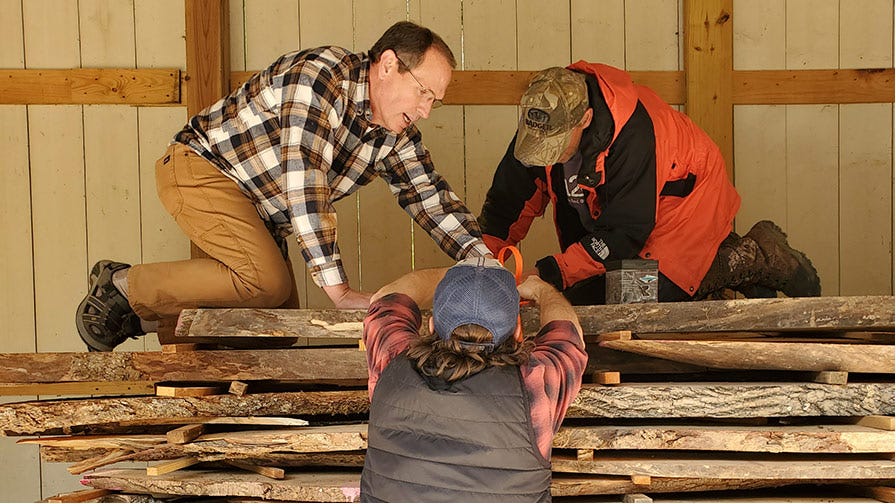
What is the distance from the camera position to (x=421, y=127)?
18.0ft

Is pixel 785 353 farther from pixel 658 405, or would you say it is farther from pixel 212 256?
pixel 212 256

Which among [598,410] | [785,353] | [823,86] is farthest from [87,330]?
[823,86]

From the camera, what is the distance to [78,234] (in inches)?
215

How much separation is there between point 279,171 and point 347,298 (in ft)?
1.93

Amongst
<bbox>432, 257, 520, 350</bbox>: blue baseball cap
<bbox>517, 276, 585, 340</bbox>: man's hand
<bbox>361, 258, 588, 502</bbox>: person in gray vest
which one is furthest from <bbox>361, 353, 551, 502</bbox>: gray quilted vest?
<bbox>517, 276, 585, 340</bbox>: man's hand

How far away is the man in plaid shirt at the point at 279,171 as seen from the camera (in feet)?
→ 11.7

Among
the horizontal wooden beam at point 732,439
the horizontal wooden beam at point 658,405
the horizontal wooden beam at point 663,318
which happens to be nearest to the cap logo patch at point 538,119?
the horizontal wooden beam at point 663,318

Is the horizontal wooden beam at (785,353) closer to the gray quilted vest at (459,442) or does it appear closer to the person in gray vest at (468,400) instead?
the person in gray vest at (468,400)

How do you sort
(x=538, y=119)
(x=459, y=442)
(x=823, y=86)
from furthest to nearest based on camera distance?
(x=823, y=86), (x=538, y=119), (x=459, y=442)

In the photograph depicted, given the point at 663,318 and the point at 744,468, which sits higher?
the point at 663,318

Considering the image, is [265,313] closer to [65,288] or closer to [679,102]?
[65,288]

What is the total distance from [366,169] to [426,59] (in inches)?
24.4

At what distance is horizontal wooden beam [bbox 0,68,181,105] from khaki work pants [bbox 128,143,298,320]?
5.38 feet

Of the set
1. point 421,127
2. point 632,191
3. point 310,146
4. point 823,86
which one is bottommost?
point 632,191
